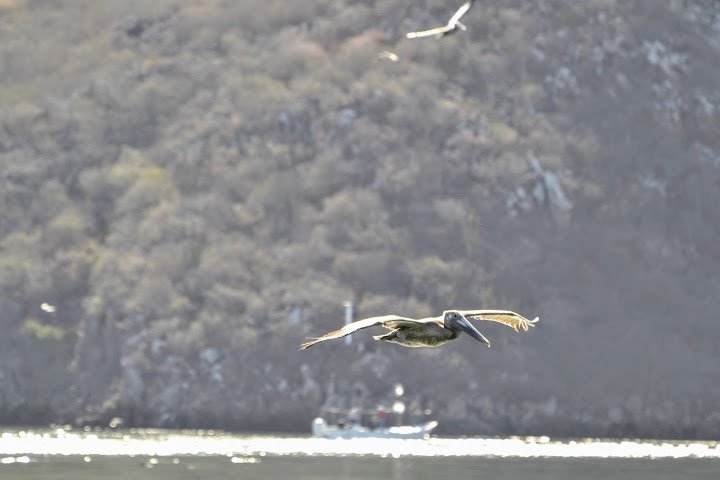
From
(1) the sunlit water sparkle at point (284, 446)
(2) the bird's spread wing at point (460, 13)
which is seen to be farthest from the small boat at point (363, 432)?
(2) the bird's spread wing at point (460, 13)

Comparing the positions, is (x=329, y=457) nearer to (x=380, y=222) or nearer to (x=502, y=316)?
(x=380, y=222)

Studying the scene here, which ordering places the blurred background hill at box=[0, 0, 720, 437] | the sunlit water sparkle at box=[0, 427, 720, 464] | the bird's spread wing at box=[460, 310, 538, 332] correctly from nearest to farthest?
the bird's spread wing at box=[460, 310, 538, 332]
the sunlit water sparkle at box=[0, 427, 720, 464]
the blurred background hill at box=[0, 0, 720, 437]

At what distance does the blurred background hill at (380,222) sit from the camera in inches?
5039

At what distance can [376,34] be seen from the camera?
591ft

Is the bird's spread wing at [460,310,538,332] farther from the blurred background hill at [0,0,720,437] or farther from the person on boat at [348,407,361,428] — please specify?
the blurred background hill at [0,0,720,437]

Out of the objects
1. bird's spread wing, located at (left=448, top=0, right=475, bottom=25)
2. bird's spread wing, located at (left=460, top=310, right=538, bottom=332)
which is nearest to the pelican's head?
bird's spread wing, located at (left=460, top=310, right=538, bottom=332)

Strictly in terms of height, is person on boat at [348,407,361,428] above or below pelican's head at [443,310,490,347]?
below

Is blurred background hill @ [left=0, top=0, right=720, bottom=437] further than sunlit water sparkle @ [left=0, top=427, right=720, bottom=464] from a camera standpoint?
Yes

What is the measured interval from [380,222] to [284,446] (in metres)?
47.4

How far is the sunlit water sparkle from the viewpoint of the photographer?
8756 cm

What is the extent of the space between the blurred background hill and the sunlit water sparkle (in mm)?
8905

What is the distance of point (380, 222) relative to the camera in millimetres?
142250

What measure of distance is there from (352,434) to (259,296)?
28.9 metres

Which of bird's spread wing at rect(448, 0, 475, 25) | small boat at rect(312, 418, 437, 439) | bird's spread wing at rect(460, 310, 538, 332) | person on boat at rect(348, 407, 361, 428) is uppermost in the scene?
bird's spread wing at rect(448, 0, 475, 25)
